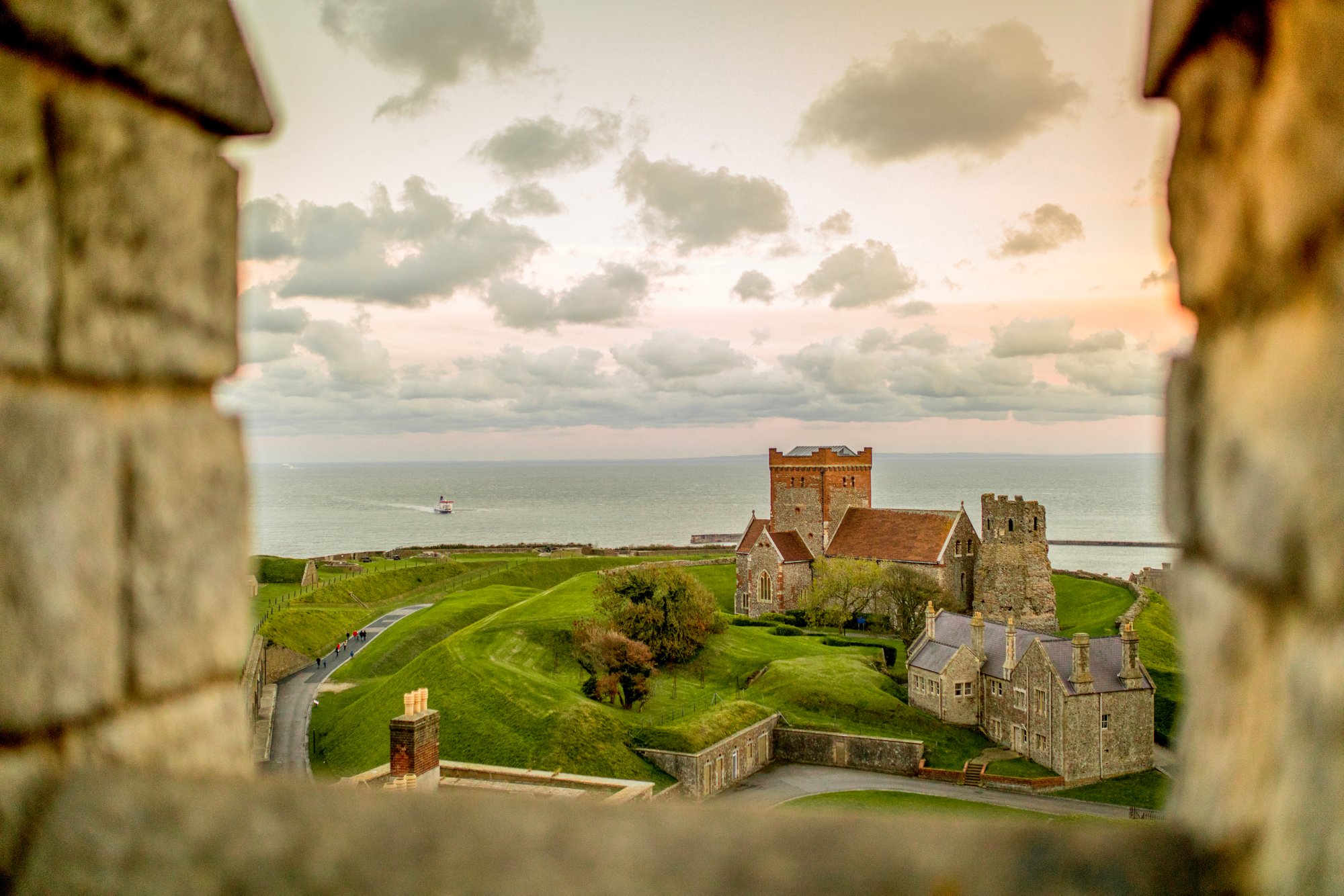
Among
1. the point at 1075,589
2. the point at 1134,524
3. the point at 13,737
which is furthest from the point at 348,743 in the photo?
the point at 1134,524

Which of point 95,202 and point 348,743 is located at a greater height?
point 95,202

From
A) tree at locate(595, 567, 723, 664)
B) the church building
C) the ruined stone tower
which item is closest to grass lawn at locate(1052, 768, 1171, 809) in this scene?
tree at locate(595, 567, 723, 664)

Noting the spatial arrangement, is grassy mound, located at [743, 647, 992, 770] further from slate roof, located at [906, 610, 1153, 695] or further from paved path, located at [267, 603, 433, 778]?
paved path, located at [267, 603, 433, 778]

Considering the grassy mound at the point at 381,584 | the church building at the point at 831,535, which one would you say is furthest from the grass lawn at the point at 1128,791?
the grassy mound at the point at 381,584

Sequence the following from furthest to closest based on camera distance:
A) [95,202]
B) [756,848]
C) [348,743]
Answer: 1. [348,743]
2. [95,202]
3. [756,848]

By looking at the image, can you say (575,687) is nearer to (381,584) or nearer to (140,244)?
(381,584)

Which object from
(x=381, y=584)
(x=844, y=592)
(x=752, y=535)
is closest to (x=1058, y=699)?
(x=844, y=592)

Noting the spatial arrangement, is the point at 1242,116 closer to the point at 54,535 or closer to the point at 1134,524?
the point at 54,535
